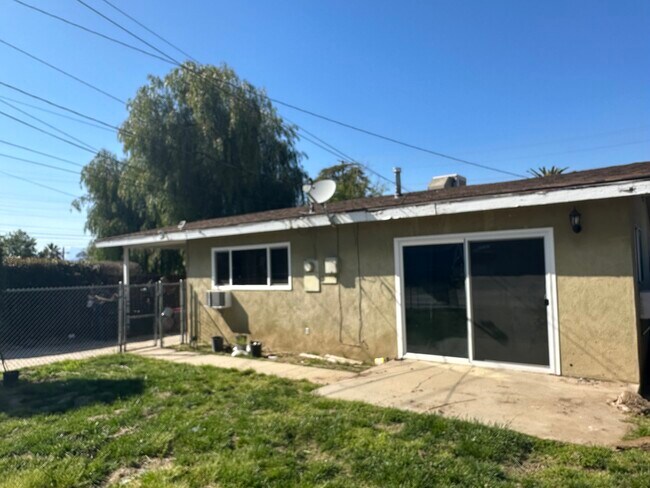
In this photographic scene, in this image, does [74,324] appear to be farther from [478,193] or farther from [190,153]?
[478,193]

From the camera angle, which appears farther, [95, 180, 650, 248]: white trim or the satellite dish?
the satellite dish

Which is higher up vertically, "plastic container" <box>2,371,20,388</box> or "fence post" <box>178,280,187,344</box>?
"fence post" <box>178,280,187,344</box>

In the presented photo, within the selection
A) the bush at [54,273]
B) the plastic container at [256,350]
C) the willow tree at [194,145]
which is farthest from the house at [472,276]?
the willow tree at [194,145]

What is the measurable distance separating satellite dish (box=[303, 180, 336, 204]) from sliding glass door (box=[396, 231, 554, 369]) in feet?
5.88

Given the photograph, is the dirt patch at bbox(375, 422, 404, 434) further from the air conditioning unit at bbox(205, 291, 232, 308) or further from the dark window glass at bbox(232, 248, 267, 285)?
the air conditioning unit at bbox(205, 291, 232, 308)

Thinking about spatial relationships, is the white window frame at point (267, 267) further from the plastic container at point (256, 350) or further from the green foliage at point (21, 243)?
the green foliage at point (21, 243)

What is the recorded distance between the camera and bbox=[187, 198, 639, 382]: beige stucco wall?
19.8ft

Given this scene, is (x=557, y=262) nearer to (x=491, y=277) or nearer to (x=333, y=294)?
(x=491, y=277)

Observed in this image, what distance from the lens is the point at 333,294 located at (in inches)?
351

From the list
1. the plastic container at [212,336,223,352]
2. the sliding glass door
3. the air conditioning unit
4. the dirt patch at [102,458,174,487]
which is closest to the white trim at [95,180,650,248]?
the sliding glass door

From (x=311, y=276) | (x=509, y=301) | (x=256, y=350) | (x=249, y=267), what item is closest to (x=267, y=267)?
(x=249, y=267)

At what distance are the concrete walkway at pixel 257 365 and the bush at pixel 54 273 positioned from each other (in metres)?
5.98

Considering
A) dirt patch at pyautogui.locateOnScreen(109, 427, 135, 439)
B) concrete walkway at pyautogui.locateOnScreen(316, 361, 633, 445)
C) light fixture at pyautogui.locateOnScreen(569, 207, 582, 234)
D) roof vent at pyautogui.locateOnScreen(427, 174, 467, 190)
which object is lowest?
dirt patch at pyautogui.locateOnScreen(109, 427, 135, 439)

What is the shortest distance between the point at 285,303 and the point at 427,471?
6304mm
